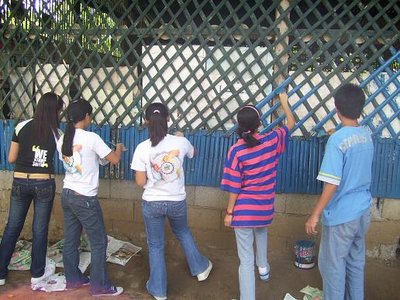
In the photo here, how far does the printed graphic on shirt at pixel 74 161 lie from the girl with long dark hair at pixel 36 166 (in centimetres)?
23

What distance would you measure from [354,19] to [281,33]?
542mm

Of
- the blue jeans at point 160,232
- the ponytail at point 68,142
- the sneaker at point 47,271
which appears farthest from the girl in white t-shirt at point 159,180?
the sneaker at point 47,271

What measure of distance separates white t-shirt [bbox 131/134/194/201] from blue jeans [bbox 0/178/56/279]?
716 mm

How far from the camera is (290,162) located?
3.38 m

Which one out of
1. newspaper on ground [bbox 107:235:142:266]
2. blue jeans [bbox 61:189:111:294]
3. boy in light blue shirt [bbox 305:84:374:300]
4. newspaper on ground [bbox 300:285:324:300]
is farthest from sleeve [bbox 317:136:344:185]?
newspaper on ground [bbox 107:235:142:266]

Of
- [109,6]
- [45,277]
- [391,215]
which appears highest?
[109,6]

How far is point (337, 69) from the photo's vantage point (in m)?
3.23

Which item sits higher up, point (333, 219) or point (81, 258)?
point (333, 219)

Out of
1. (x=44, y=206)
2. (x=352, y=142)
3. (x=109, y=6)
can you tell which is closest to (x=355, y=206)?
(x=352, y=142)

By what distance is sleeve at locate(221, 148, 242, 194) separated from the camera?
2633 millimetres

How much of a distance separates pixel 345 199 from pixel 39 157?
203 centimetres

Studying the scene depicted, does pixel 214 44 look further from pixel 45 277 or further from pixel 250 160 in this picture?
pixel 45 277

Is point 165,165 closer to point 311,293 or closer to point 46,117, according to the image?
point 46,117

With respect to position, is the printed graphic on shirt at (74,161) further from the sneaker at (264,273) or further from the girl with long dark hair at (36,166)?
the sneaker at (264,273)
